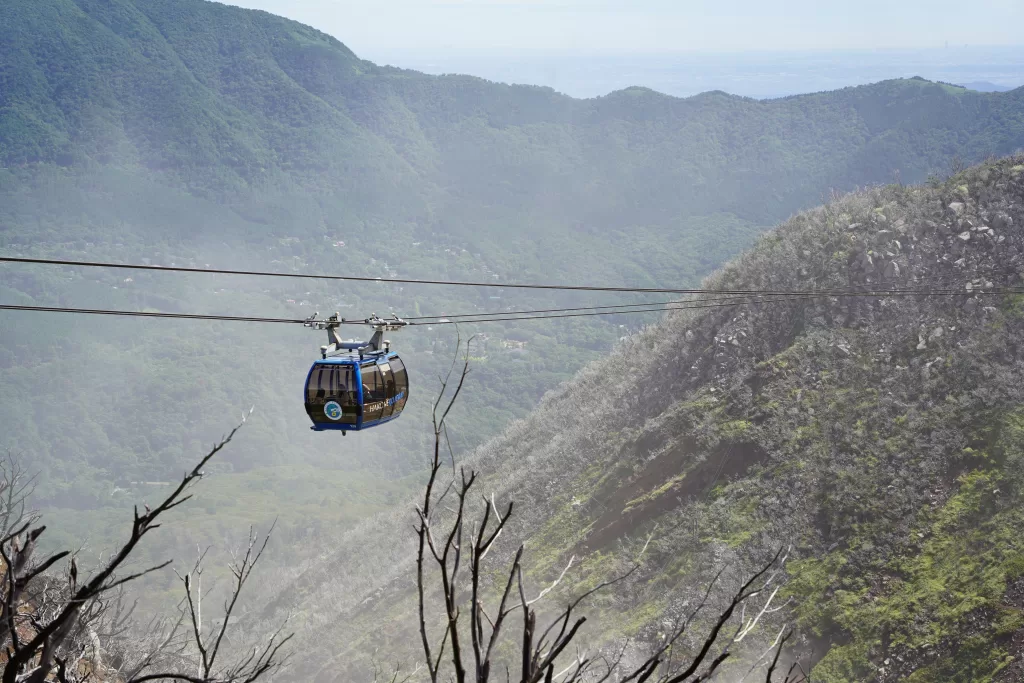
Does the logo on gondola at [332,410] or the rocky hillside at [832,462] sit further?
the rocky hillside at [832,462]

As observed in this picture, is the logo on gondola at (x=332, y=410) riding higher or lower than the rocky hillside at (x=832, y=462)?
higher

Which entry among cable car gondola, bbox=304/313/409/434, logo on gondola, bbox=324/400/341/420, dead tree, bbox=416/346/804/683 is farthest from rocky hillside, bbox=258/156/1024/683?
logo on gondola, bbox=324/400/341/420

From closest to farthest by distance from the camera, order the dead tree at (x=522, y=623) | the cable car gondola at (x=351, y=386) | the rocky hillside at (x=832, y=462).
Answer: the dead tree at (x=522, y=623) < the cable car gondola at (x=351, y=386) < the rocky hillside at (x=832, y=462)

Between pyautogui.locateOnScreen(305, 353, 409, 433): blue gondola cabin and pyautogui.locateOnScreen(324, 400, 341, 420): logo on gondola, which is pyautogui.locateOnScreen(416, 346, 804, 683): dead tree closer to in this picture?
pyautogui.locateOnScreen(305, 353, 409, 433): blue gondola cabin

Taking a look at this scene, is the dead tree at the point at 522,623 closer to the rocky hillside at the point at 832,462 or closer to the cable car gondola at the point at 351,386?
the cable car gondola at the point at 351,386

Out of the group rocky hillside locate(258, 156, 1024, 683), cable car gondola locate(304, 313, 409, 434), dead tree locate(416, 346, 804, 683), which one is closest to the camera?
dead tree locate(416, 346, 804, 683)

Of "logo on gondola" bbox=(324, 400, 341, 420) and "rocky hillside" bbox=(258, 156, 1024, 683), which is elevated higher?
"logo on gondola" bbox=(324, 400, 341, 420)

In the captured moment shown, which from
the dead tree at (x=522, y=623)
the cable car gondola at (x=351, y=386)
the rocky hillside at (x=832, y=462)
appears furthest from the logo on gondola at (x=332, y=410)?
the rocky hillside at (x=832, y=462)
